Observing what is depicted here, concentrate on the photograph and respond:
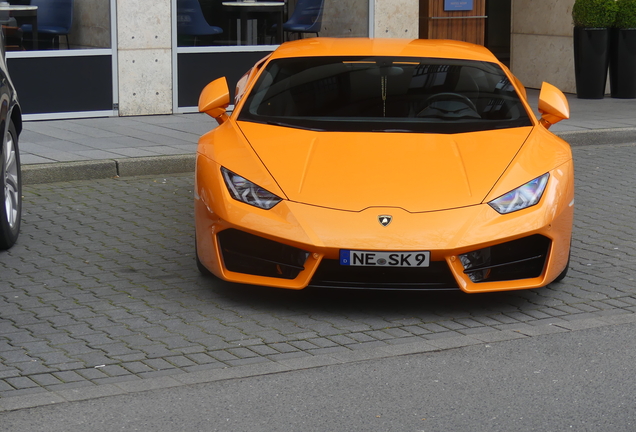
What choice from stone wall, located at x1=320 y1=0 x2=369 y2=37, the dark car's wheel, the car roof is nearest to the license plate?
the car roof

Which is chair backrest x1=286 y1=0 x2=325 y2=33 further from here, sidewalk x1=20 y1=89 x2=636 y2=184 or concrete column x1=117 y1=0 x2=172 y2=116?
sidewalk x1=20 y1=89 x2=636 y2=184

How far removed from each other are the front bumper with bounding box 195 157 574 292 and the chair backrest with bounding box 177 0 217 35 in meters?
7.65

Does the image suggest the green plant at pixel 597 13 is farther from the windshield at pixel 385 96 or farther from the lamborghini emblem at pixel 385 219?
the lamborghini emblem at pixel 385 219

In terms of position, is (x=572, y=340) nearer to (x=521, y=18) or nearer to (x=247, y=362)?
(x=247, y=362)

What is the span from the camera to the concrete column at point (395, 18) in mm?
14227

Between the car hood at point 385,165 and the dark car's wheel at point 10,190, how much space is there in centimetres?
165

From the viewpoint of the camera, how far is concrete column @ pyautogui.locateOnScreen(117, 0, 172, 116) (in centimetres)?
1262

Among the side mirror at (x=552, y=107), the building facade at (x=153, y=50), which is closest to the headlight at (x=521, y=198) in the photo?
the side mirror at (x=552, y=107)

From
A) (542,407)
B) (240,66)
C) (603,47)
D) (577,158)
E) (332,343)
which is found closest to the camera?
(542,407)

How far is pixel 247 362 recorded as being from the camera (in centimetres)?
488

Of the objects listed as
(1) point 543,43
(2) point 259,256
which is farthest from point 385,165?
(1) point 543,43

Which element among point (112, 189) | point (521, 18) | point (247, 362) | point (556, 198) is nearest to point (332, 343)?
point (247, 362)

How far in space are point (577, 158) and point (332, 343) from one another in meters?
6.48

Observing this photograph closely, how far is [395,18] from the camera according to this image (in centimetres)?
1434
